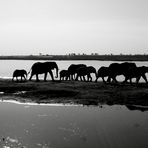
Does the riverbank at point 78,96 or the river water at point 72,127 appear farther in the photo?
the riverbank at point 78,96

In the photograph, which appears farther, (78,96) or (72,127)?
(78,96)

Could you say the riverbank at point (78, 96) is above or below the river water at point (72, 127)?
below

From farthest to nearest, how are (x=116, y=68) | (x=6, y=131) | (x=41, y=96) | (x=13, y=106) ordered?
(x=116, y=68) → (x=41, y=96) → (x=13, y=106) → (x=6, y=131)

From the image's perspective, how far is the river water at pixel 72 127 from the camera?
28.0 feet

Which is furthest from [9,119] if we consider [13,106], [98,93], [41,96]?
[98,93]

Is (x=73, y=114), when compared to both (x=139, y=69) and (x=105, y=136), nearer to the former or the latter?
(x=105, y=136)

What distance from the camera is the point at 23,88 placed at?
68.1 ft

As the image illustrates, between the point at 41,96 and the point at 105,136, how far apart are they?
29.3 feet

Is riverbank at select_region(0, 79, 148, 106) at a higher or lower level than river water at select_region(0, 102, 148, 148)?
lower

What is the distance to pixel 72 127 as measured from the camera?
33.8ft

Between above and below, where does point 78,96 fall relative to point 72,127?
below

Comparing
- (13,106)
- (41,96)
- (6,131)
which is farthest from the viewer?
(41,96)

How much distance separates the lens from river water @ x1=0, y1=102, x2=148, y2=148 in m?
8.55

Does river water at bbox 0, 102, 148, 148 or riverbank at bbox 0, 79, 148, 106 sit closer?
river water at bbox 0, 102, 148, 148
